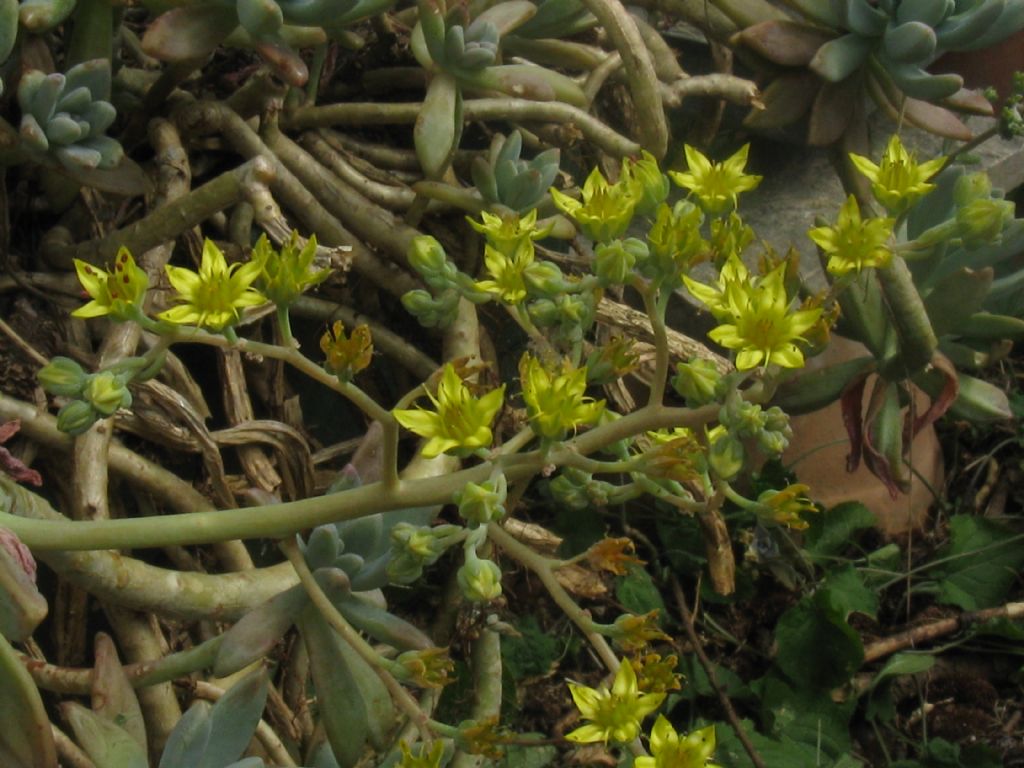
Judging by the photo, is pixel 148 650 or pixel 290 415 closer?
pixel 148 650

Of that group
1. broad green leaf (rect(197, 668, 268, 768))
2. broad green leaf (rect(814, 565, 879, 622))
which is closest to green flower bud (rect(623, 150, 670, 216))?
broad green leaf (rect(197, 668, 268, 768))

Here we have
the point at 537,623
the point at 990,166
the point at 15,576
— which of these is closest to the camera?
the point at 15,576

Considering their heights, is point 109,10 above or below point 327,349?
above

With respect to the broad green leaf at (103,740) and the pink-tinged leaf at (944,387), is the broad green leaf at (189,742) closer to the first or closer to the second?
the broad green leaf at (103,740)

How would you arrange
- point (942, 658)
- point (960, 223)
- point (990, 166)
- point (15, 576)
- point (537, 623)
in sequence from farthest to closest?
point (990, 166)
point (942, 658)
point (537, 623)
point (960, 223)
point (15, 576)

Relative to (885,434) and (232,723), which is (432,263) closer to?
(232,723)

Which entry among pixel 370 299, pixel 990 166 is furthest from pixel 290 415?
pixel 990 166

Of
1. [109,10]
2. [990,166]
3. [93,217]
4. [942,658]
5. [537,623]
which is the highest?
[109,10]

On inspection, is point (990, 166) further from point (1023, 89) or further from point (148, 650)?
point (148, 650)
